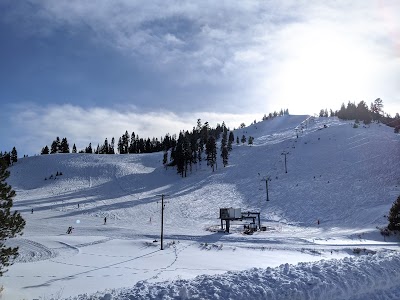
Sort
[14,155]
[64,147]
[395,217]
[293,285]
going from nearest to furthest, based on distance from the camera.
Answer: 1. [293,285]
2. [395,217]
3. [14,155]
4. [64,147]

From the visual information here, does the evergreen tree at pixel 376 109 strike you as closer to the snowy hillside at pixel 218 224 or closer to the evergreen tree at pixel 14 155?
the snowy hillside at pixel 218 224

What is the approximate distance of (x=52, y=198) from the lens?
83.3 m

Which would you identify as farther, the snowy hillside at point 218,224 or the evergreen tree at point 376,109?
the evergreen tree at point 376,109

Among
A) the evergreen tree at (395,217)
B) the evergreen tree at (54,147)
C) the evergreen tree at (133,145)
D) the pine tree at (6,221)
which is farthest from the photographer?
the evergreen tree at (133,145)

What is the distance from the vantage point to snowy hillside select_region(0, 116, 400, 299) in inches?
473

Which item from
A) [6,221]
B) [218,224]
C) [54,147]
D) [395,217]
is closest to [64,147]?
[54,147]

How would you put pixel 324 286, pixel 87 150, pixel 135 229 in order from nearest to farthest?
pixel 324 286 < pixel 135 229 < pixel 87 150

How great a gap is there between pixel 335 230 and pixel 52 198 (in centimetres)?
6672

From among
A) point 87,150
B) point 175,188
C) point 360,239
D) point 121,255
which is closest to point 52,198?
point 175,188

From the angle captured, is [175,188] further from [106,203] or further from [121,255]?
[121,255]

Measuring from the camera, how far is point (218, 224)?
5697 centimetres

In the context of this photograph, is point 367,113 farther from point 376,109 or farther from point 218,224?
point 218,224

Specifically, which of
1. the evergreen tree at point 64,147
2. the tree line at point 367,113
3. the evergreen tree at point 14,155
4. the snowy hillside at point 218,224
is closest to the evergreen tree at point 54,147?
the evergreen tree at point 64,147

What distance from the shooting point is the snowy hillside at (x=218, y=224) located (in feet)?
39.4
